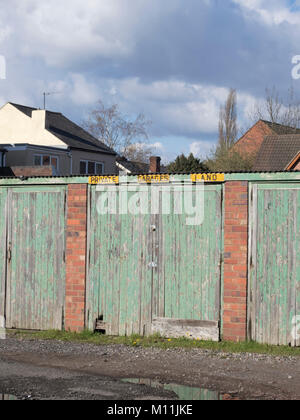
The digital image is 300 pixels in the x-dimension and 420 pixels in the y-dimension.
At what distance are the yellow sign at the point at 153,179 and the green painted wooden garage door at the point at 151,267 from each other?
0.29 metres

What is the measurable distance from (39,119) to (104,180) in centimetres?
2710

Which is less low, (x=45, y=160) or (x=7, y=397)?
(x=45, y=160)

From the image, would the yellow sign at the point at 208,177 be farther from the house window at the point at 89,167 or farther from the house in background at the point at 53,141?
the house window at the point at 89,167

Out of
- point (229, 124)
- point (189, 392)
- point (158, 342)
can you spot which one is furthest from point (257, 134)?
point (189, 392)

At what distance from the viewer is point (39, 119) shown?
35188 mm

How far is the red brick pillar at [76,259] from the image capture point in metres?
9.33

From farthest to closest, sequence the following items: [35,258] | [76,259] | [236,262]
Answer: [35,258]
[76,259]
[236,262]

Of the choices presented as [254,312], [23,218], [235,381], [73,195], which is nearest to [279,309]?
[254,312]

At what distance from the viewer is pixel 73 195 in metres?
9.47

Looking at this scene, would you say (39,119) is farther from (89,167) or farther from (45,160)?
(45,160)

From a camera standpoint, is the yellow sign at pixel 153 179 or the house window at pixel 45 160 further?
the house window at pixel 45 160

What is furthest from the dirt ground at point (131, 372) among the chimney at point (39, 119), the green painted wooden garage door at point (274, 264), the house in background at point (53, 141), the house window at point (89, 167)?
the chimney at point (39, 119)
